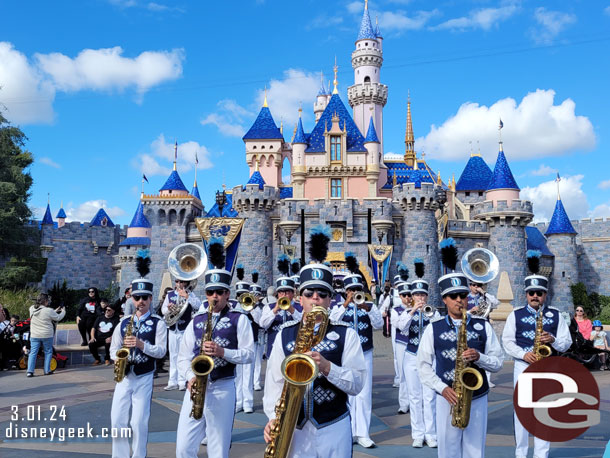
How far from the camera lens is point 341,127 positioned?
3828 cm

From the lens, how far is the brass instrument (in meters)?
5.78

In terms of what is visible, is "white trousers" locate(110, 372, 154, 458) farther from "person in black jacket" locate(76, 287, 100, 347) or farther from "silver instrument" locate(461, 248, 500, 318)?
"person in black jacket" locate(76, 287, 100, 347)

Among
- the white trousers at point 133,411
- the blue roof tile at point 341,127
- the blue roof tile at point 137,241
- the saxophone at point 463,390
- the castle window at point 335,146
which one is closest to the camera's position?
the saxophone at point 463,390

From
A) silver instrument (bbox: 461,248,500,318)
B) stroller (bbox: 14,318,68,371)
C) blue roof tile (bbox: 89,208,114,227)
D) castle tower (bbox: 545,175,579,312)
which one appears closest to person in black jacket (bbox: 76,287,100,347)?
stroller (bbox: 14,318,68,371)

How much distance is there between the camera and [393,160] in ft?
152

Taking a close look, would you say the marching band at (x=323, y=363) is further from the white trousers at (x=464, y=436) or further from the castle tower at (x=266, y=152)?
the castle tower at (x=266, y=152)

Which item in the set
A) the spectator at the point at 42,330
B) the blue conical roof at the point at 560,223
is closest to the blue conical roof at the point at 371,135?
Result: the blue conical roof at the point at 560,223

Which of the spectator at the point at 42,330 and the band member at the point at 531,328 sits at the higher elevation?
the band member at the point at 531,328

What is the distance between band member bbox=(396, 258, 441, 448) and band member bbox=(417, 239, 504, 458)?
1493 mm

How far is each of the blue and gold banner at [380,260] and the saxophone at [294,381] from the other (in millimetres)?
27383

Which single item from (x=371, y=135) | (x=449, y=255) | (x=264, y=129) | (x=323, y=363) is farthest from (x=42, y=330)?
(x=264, y=129)

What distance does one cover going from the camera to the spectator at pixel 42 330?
1170 cm

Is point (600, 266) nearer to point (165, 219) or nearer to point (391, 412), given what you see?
point (165, 219)

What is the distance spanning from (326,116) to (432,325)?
35.2 m
